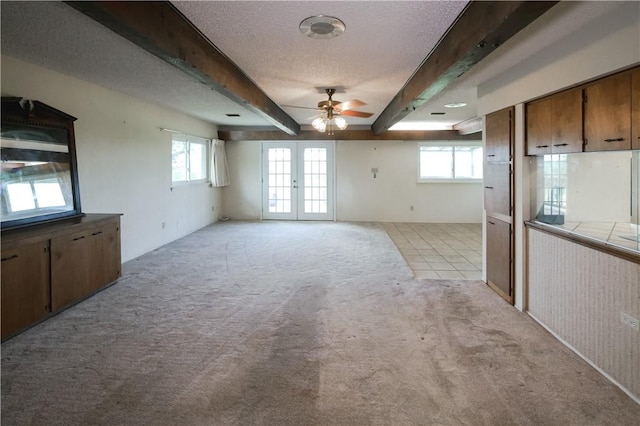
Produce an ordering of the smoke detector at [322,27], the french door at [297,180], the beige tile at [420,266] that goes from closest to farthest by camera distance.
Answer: the smoke detector at [322,27], the beige tile at [420,266], the french door at [297,180]

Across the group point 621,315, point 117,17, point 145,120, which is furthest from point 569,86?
point 145,120

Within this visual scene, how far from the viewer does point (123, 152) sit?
16.4 ft

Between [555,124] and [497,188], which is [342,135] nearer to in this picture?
[497,188]

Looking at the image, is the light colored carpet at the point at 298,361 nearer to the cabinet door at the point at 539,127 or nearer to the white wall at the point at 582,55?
the cabinet door at the point at 539,127

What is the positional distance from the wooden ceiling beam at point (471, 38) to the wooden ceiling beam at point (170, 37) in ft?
6.33

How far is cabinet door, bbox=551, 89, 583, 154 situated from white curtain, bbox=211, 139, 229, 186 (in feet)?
22.6

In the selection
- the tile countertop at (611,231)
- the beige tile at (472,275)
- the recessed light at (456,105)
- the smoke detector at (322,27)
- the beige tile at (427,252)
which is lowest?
the beige tile at (472,275)

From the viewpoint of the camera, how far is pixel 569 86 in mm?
2639

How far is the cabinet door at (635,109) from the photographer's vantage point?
2.07m

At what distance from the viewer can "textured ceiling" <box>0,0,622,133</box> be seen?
7.76ft

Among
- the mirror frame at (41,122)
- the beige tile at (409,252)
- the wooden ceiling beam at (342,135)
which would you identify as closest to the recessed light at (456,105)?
the beige tile at (409,252)

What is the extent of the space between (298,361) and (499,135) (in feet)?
9.86

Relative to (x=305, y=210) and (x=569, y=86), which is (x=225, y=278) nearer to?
(x=569, y=86)

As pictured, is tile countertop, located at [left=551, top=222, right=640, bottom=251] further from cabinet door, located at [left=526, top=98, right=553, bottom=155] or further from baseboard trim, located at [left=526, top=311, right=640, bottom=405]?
baseboard trim, located at [left=526, top=311, right=640, bottom=405]
